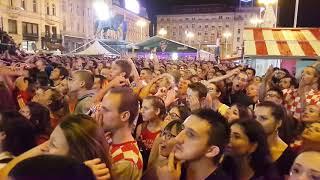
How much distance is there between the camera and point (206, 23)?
109 meters

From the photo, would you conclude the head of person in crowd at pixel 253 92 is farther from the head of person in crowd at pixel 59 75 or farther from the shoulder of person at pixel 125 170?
the shoulder of person at pixel 125 170

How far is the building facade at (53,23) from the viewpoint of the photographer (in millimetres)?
44406

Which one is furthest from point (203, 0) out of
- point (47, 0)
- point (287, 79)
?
point (287, 79)

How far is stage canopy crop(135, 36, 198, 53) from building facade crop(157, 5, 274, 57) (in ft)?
264

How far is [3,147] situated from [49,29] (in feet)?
171

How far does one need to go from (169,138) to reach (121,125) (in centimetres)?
55

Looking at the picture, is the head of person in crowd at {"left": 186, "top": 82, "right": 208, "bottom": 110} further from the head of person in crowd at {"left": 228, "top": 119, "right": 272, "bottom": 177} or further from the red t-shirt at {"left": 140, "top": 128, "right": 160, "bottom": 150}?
the head of person in crowd at {"left": 228, "top": 119, "right": 272, "bottom": 177}

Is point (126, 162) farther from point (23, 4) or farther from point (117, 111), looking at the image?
point (23, 4)

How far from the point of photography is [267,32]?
1411 centimetres

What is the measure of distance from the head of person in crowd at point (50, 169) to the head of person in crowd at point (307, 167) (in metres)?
1.65

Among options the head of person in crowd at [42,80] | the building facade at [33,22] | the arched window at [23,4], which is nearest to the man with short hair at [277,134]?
the head of person in crowd at [42,80]

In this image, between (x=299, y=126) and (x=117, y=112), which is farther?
(x=299, y=126)

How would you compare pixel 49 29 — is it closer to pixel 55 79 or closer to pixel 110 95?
pixel 55 79

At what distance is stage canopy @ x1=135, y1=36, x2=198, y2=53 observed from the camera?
25.0 metres
